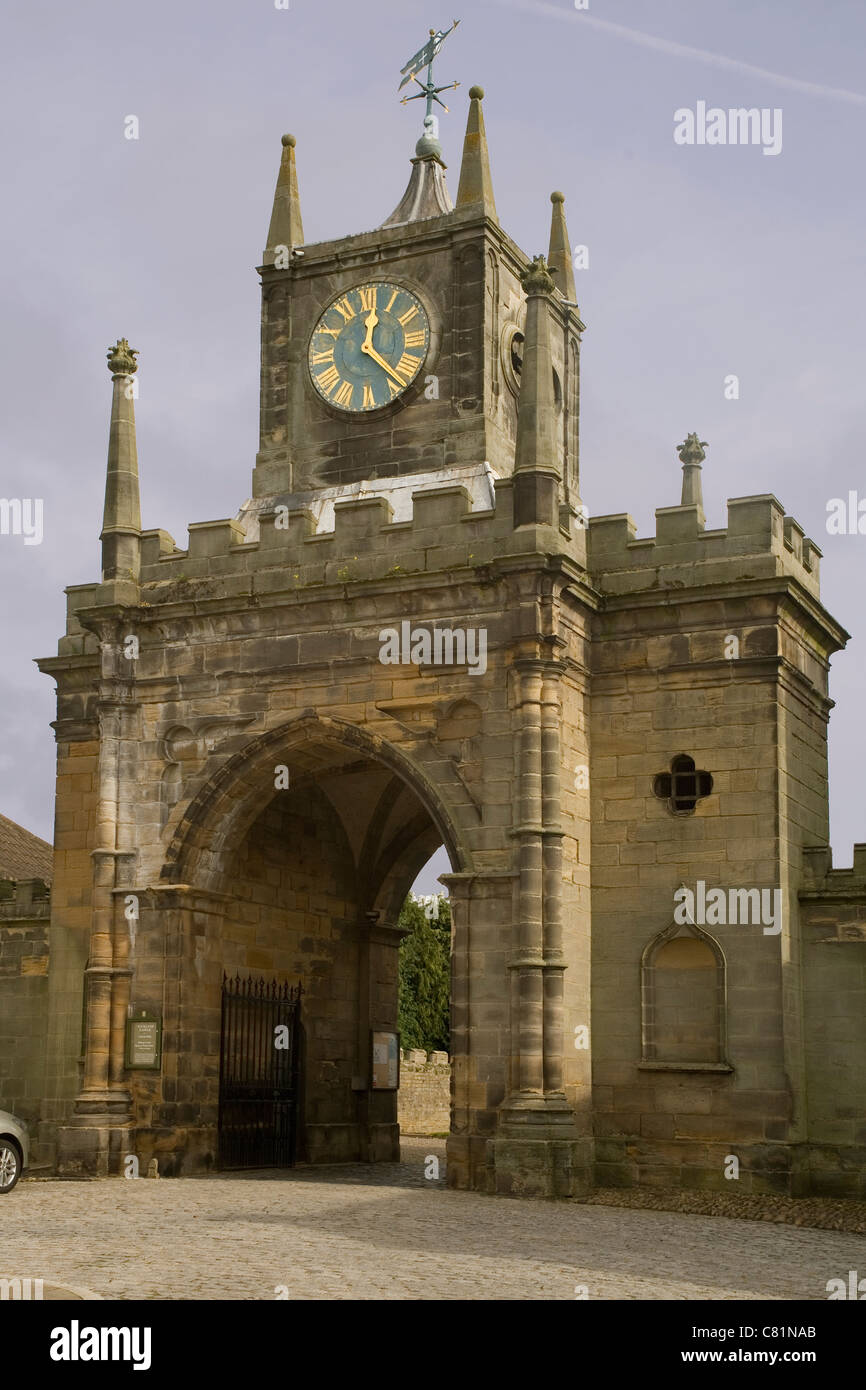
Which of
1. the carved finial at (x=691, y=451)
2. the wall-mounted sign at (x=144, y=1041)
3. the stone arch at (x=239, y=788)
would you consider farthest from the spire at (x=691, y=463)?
the wall-mounted sign at (x=144, y=1041)

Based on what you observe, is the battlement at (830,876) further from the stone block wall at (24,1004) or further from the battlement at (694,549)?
the stone block wall at (24,1004)

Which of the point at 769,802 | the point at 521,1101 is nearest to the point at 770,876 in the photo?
the point at 769,802

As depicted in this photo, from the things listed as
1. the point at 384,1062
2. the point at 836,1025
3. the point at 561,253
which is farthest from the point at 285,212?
the point at 836,1025

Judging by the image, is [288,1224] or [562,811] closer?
[288,1224]

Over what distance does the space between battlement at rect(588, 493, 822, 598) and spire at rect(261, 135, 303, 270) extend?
19.2 ft

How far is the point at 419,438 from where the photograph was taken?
21875 millimetres

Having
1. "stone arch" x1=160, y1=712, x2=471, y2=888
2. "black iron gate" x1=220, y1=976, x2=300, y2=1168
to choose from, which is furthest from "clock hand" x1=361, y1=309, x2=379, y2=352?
"black iron gate" x1=220, y1=976, x2=300, y2=1168

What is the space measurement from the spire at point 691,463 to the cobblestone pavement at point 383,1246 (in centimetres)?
1194

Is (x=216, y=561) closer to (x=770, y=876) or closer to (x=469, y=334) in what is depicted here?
(x=469, y=334)

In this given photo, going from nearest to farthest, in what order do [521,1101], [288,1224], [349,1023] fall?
[288,1224] < [521,1101] < [349,1023]

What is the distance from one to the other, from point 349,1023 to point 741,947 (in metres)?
7.02

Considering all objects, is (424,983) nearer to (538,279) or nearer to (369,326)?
(369,326)

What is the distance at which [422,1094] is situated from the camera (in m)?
34.9

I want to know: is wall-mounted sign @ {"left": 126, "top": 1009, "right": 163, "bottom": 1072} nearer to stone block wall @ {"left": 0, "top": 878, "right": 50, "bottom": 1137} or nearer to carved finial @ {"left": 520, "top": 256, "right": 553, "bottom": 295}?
stone block wall @ {"left": 0, "top": 878, "right": 50, "bottom": 1137}
